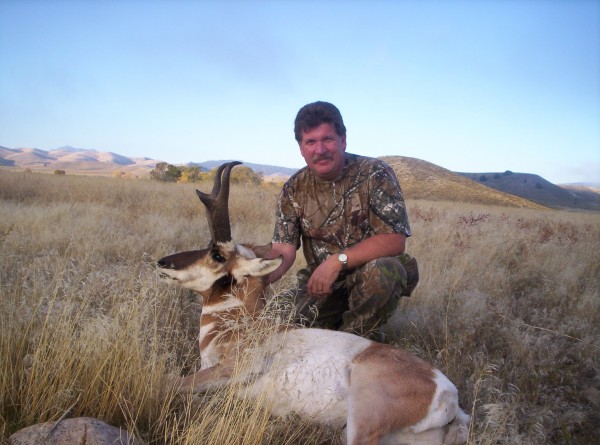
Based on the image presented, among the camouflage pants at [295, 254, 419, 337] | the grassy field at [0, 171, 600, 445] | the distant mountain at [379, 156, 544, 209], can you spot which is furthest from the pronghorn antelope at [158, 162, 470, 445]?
the distant mountain at [379, 156, 544, 209]

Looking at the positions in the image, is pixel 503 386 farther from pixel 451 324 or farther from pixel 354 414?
pixel 354 414

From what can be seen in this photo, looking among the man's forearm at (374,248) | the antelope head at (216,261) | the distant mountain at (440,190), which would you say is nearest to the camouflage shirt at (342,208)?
the man's forearm at (374,248)

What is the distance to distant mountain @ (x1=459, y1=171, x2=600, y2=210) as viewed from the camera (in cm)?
6319

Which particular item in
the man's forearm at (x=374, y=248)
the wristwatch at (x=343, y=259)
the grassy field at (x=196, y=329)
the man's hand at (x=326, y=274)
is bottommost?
the grassy field at (x=196, y=329)

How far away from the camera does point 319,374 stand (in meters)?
3.11

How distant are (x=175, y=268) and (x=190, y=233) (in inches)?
218

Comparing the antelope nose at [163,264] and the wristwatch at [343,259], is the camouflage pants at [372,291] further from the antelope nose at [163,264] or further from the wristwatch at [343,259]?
the antelope nose at [163,264]

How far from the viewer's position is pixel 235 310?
385 centimetres

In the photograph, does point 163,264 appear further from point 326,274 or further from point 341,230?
point 341,230

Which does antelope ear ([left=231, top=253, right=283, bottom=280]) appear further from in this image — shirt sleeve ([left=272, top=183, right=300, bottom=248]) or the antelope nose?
shirt sleeve ([left=272, top=183, right=300, bottom=248])

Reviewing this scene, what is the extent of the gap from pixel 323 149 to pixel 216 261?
6.11 feet

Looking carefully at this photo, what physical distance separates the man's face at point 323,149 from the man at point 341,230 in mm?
12

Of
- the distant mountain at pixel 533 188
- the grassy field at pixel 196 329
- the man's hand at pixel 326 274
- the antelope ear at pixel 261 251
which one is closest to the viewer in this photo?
the grassy field at pixel 196 329

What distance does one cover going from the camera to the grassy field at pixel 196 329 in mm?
2666
